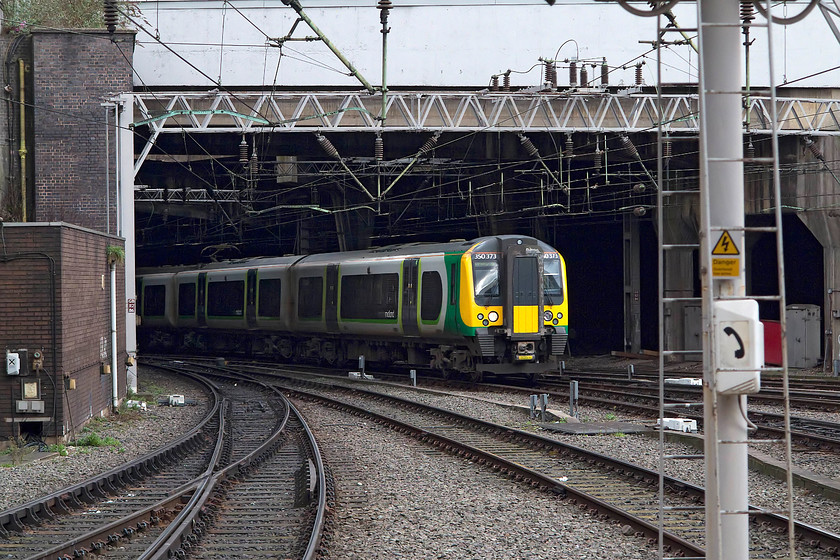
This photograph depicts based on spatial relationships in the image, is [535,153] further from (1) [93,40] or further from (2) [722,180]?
(2) [722,180]

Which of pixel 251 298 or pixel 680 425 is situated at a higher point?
pixel 251 298

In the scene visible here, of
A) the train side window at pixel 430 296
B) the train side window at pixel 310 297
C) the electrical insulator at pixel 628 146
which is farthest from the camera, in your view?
the train side window at pixel 310 297

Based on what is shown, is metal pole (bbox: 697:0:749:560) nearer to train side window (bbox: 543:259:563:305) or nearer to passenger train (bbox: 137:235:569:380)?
passenger train (bbox: 137:235:569:380)

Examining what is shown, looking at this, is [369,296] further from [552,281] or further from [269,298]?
[269,298]

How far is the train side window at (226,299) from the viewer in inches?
1262

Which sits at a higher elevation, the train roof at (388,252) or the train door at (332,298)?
the train roof at (388,252)

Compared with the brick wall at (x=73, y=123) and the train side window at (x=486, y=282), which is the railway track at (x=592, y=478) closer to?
A: the train side window at (x=486, y=282)

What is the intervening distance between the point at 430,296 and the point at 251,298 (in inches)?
432

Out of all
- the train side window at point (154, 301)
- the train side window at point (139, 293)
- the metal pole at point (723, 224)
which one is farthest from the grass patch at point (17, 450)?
the train side window at point (139, 293)

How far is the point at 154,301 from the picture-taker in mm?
37719

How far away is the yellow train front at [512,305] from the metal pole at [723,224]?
631 inches

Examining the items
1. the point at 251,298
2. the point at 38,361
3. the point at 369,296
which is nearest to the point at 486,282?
the point at 369,296

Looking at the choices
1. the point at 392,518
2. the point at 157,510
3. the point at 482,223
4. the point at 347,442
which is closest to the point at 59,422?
the point at 347,442

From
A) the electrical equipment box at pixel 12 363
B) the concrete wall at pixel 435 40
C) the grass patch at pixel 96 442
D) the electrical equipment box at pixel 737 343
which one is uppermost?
the concrete wall at pixel 435 40
